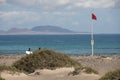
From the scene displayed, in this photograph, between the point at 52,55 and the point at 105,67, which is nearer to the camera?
the point at 52,55

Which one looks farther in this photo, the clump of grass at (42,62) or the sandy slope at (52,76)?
the clump of grass at (42,62)

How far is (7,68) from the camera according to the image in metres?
23.3

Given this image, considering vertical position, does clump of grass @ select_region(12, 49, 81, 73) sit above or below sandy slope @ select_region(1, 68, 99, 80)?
above

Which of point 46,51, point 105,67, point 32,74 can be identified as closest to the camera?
point 32,74

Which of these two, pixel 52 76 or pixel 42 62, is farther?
pixel 42 62

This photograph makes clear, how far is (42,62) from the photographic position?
2525 centimetres

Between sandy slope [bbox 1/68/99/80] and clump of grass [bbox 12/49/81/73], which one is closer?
sandy slope [bbox 1/68/99/80]

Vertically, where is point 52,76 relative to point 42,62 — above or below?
below

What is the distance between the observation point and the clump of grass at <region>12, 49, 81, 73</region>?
25172 mm

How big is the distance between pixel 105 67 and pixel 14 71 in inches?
376

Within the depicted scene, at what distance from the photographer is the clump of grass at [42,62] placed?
2517cm

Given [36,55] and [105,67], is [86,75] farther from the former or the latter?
[105,67]

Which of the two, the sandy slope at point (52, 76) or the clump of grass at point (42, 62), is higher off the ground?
the clump of grass at point (42, 62)

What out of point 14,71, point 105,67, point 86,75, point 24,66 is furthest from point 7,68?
point 105,67
